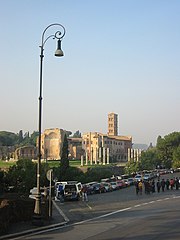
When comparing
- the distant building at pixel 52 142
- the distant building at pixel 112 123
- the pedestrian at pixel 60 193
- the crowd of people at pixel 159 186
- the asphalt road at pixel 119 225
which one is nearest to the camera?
the asphalt road at pixel 119 225

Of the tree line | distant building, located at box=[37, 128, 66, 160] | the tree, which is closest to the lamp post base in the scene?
the tree line

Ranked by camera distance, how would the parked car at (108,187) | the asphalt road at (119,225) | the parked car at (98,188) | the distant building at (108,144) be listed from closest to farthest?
the asphalt road at (119,225) → the parked car at (98,188) → the parked car at (108,187) → the distant building at (108,144)

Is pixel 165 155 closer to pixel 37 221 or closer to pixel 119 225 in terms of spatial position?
pixel 119 225

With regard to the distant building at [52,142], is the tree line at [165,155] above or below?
below

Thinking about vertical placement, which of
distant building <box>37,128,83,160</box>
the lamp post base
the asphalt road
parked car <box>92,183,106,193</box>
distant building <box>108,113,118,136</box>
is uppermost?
distant building <box>108,113,118,136</box>

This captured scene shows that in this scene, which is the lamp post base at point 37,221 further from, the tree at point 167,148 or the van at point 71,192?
the tree at point 167,148

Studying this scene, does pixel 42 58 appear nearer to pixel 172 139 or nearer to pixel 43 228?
pixel 43 228

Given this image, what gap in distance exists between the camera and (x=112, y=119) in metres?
196

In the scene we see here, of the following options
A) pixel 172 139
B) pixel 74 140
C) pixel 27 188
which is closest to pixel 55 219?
pixel 27 188

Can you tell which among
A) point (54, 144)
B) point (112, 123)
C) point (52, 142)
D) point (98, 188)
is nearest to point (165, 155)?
point (98, 188)

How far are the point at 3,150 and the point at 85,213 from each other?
148m

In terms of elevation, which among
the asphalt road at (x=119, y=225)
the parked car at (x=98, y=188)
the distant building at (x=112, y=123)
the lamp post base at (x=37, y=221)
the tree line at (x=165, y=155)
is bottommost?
the asphalt road at (x=119, y=225)

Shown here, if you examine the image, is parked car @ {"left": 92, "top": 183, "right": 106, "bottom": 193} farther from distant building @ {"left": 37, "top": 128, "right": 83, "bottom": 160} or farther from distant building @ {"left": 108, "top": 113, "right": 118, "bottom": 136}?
distant building @ {"left": 108, "top": 113, "right": 118, "bottom": 136}

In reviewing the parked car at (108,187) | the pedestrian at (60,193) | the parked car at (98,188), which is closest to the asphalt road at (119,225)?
the pedestrian at (60,193)
